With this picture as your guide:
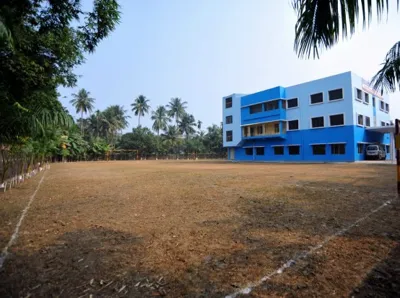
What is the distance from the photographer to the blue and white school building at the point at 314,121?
29219 mm

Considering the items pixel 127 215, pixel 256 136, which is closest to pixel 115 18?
pixel 127 215

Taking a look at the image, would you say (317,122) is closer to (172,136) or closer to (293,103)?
(293,103)

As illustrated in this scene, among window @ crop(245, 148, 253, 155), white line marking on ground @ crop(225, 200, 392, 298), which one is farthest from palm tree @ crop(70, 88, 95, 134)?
white line marking on ground @ crop(225, 200, 392, 298)

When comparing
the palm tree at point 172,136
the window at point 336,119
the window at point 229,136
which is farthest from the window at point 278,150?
the palm tree at point 172,136

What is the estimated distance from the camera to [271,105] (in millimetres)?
37094

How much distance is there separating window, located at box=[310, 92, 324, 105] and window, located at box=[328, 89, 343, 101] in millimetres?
943

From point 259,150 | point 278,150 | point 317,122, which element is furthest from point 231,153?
point 317,122

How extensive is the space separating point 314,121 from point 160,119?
133ft

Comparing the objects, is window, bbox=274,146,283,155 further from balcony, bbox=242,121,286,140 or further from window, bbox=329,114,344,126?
window, bbox=329,114,344,126

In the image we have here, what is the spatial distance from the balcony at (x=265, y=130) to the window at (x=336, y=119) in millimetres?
6631

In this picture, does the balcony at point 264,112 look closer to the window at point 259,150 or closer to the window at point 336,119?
Result: the window at point 259,150

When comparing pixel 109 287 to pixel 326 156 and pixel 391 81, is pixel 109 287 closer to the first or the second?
pixel 391 81

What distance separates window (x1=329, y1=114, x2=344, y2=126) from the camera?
97.3 ft

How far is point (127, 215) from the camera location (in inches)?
218
